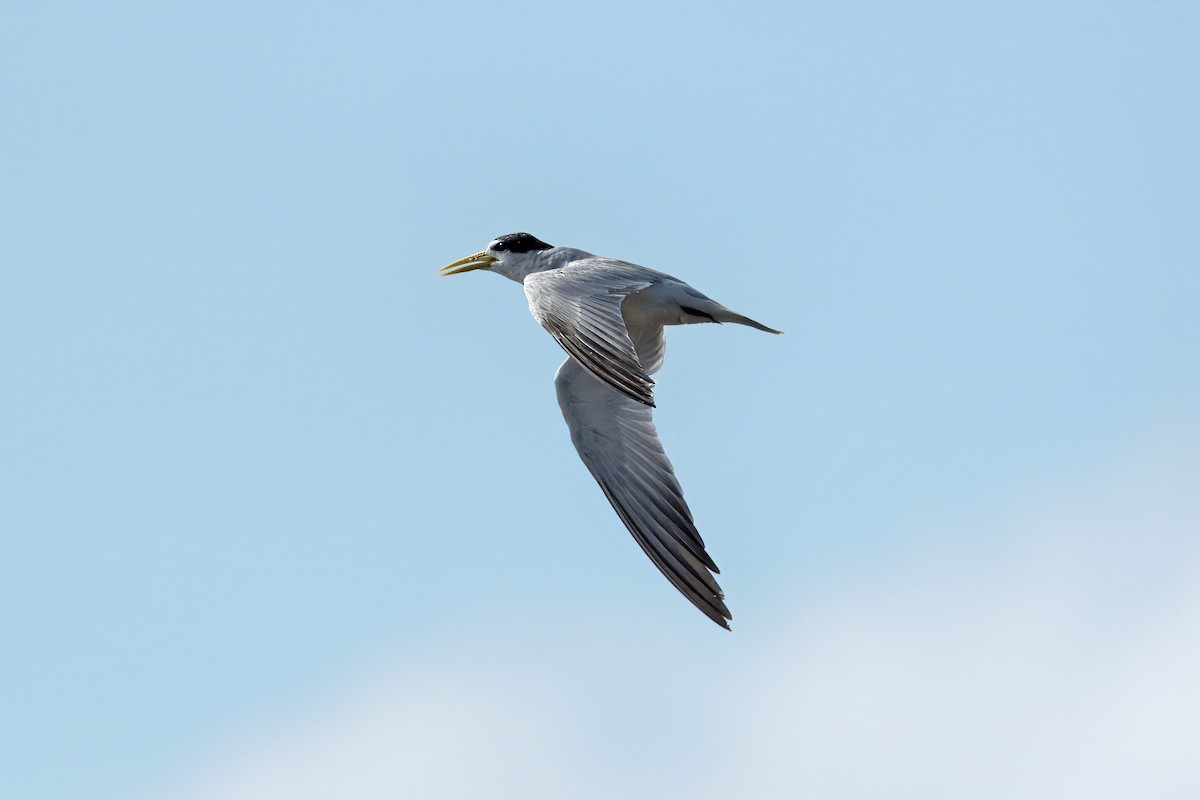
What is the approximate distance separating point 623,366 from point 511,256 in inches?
199

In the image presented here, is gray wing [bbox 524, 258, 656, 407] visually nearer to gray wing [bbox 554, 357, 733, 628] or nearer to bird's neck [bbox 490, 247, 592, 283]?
bird's neck [bbox 490, 247, 592, 283]

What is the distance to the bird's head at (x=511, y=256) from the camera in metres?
18.3

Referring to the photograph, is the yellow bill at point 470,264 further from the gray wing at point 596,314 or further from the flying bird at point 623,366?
the gray wing at point 596,314

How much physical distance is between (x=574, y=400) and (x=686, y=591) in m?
2.78

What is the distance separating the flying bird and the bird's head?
0.06ft

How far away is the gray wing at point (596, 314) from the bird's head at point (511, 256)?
159cm

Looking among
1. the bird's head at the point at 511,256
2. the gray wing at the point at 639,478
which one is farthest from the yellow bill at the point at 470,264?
the gray wing at the point at 639,478

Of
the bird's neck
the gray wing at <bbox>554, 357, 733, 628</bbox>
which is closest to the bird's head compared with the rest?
the bird's neck

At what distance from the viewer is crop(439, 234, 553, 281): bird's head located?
722 inches

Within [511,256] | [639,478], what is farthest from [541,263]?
[639,478]

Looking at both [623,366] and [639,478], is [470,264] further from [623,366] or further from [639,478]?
[623,366]

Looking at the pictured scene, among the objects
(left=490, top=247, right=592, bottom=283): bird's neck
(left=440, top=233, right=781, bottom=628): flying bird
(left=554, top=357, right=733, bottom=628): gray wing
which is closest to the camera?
(left=440, top=233, right=781, bottom=628): flying bird

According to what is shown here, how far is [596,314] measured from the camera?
14.8m

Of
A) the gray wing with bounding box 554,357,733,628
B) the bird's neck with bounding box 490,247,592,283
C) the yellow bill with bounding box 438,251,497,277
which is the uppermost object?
the yellow bill with bounding box 438,251,497,277
